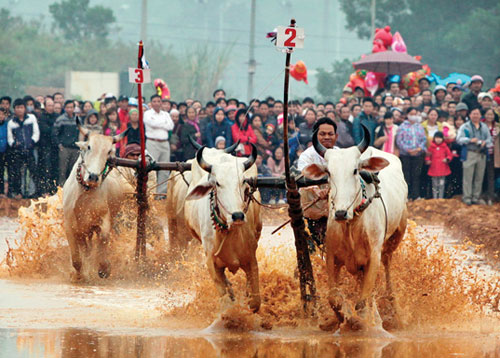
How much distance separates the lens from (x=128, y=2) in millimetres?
100875

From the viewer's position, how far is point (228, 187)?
822cm

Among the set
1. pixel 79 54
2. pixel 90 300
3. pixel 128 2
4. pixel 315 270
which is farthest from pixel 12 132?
pixel 128 2

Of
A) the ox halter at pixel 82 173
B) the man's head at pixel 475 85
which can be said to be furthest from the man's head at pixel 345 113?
the ox halter at pixel 82 173

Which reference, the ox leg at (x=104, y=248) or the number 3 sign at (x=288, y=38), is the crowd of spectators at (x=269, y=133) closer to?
the ox leg at (x=104, y=248)

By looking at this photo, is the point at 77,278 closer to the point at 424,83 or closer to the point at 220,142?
the point at 220,142

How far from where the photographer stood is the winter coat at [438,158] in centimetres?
1873

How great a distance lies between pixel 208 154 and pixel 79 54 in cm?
4411

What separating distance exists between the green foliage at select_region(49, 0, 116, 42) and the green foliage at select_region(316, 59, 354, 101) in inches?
527

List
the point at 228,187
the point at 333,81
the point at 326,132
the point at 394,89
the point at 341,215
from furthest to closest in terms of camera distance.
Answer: the point at 333,81, the point at 394,89, the point at 326,132, the point at 228,187, the point at 341,215

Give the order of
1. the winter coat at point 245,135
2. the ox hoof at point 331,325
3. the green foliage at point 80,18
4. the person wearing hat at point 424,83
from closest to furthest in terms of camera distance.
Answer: the ox hoof at point 331,325 < the winter coat at point 245,135 < the person wearing hat at point 424,83 < the green foliage at point 80,18

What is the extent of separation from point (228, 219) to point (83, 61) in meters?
46.6

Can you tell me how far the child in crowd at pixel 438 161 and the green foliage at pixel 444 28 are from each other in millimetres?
22093

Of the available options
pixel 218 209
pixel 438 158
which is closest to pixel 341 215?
pixel 218 209

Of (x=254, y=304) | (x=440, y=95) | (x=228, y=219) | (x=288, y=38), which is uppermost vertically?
(x=288, y=38)
